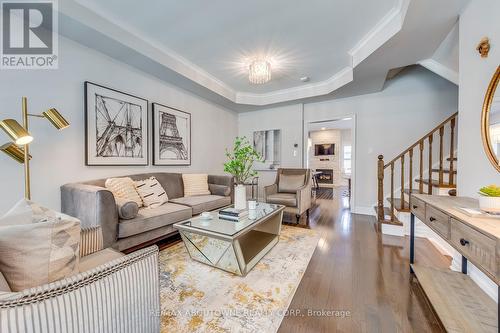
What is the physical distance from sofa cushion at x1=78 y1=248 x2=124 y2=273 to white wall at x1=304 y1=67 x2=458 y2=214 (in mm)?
4139

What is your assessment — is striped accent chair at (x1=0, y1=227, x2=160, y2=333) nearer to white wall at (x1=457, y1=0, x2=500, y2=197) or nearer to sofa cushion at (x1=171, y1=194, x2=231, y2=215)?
sofa cushion at (x1=171, y1=194, x2=231, y2=215)

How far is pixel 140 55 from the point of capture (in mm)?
2582

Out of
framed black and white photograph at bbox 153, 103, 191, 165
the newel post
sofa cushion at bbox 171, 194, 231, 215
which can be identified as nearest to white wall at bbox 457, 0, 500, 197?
the newel post

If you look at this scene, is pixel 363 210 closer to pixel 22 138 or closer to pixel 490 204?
pixel 490 204

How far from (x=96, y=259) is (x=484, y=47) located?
10.2 feet

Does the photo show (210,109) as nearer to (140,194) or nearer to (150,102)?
(150,102)

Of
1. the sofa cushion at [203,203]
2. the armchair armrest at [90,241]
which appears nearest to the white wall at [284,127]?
the sofa cushion at [203,203]

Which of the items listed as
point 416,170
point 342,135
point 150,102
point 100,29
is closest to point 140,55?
point 100,29

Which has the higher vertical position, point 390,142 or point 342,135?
point 342,135

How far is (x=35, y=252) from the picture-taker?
0.75 metres

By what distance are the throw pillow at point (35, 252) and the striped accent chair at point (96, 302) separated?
0.40 feet

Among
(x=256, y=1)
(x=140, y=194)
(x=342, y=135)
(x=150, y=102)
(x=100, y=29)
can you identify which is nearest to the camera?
(x=256, y=1)

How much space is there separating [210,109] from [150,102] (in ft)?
4.64

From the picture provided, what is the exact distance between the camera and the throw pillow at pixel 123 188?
235 centimetres
